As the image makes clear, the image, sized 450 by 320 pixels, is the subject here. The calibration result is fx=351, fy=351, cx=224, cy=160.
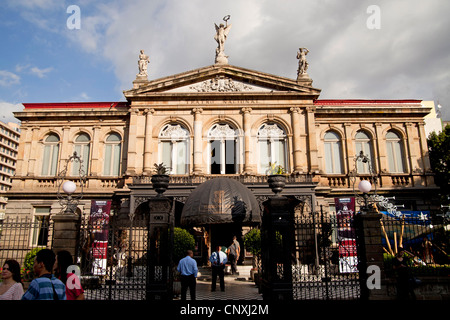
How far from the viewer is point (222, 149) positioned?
2428 centimetres

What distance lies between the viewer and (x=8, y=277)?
5.71 metres

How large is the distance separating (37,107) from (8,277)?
80.1ft

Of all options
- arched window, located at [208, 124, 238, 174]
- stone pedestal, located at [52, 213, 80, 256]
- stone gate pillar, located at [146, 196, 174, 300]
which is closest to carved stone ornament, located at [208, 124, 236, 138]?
arched window, located at [208, 124, 238, 174]

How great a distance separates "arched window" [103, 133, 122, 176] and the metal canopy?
552 inches

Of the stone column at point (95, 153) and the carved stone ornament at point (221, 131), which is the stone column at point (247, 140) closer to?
the carved stone ornament at point (221, 131)

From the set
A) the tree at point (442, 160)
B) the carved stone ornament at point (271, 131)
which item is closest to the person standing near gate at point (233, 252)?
the carved stone ornament at point (271, 131)

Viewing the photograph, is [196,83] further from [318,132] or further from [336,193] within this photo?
[336,193]

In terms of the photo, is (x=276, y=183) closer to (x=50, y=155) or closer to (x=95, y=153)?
(x=95, y=153)

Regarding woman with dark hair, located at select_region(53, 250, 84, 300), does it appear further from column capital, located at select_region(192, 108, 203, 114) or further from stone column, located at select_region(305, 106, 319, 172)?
stone column, located at select_region(305, 106, 319, 172)

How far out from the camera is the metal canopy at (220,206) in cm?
1187

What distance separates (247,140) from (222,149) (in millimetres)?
1844

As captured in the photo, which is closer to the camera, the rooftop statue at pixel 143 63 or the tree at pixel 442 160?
the rooftop statue at pixel 143 63

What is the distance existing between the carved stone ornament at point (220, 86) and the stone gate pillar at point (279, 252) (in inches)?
603

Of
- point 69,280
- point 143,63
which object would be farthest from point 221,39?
point 69,280
